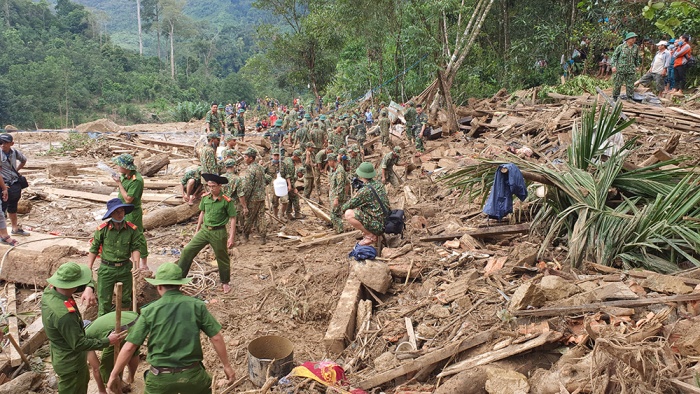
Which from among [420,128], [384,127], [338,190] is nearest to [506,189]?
[338,190]

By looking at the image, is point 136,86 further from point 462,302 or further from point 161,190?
point 462,302

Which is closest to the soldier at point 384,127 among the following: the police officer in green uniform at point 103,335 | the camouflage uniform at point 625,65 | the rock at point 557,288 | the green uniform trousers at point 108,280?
the camouflage uniform at point 625,65

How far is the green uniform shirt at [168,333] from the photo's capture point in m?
3.71

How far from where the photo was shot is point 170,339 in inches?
146

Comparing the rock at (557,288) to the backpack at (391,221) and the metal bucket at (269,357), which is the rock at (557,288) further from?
the backpack at (391,221)

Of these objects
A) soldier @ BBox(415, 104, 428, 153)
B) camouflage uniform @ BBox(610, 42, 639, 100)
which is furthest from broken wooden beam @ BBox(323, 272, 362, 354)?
camouflage uniform @ BBox(610, 42, 639, 100)

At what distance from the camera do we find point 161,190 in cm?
1211

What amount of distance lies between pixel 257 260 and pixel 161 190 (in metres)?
5.00

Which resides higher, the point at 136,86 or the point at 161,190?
the point at 136,86

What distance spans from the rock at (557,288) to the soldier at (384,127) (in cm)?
1119

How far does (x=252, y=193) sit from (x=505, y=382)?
6082 mm

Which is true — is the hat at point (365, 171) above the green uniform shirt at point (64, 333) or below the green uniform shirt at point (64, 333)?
above

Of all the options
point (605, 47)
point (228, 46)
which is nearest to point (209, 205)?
point (605, 47)

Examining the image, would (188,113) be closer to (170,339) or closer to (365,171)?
(365,171)
